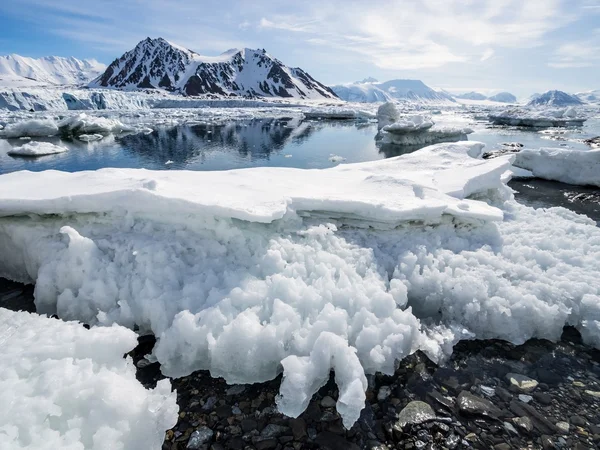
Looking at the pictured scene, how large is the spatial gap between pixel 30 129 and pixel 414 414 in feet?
111

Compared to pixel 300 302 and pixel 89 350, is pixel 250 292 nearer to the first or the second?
pixel 300 302

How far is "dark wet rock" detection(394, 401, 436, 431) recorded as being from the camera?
3.12 metres

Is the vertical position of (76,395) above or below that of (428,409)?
above

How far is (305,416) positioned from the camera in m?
3.16

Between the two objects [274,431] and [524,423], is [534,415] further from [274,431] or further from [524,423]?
[274,431]

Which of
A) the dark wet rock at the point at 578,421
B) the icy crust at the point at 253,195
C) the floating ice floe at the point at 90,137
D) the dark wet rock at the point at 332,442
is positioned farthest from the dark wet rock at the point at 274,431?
the floating ice floe at the point at 90,137

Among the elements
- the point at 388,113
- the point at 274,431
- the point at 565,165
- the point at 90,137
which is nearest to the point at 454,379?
the point at 274,431

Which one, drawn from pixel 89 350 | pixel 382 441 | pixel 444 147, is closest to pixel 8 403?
pixel 89 350

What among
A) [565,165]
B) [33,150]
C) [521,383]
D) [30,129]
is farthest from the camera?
[30,129]

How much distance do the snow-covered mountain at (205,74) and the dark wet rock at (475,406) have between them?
138 metres

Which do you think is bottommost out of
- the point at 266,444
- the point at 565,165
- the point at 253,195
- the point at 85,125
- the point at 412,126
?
the point at 266,444

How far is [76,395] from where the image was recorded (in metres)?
2.65

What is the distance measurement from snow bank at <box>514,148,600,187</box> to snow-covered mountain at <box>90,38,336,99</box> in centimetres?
12926

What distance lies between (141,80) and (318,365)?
527 feet
